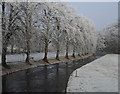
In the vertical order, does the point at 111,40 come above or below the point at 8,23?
below

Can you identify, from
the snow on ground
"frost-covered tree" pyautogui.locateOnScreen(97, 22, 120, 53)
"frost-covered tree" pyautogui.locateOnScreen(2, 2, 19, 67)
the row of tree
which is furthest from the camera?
"frost-covered tree" pyautogui.locateOnScreen(97, 22, 120, 53)

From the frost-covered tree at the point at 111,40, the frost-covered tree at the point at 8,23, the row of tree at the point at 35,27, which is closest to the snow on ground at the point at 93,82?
the frost-covered tree at the point at 8,23

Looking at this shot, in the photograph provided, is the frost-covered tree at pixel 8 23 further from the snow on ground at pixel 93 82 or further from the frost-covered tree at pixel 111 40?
the frost-covered tree at pixel 111 40

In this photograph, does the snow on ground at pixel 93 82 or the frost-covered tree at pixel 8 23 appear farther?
the frost-covered tree at pixel 8 23

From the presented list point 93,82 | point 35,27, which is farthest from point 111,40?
point 93,82

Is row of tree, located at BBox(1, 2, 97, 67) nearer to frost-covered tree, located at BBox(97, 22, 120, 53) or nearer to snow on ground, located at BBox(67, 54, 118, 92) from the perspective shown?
snow on ground, located at BBox(67, 54, 118, 92)

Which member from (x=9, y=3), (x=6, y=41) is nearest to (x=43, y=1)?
(x=9, y=3)

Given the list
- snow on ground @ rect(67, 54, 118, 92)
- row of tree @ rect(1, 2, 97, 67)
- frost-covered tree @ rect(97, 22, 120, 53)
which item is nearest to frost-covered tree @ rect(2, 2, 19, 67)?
row of tree @ rect(1, 2, 97, 67)

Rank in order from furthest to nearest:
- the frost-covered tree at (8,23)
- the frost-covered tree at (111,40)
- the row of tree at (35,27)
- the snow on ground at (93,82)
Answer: the frost-covered tree at (111,40) → the row of tree at (35,27) → the frost-covered tree at (8,23) → the snow on ground at (93,82)

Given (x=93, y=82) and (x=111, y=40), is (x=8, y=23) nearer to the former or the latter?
(x=93, y=82)

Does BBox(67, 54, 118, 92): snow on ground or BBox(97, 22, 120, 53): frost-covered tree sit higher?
BBox(97, 22, 120, 53): frost-covered tree

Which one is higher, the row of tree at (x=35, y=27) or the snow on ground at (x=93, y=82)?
the row of tree at (x=35, y=27)

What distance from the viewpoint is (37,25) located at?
3722 centimetres

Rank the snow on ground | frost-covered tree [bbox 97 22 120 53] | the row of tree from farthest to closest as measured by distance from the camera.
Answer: frost-covered tree [bbox 97 22 120 53] < the row of tree < the snow on ground
